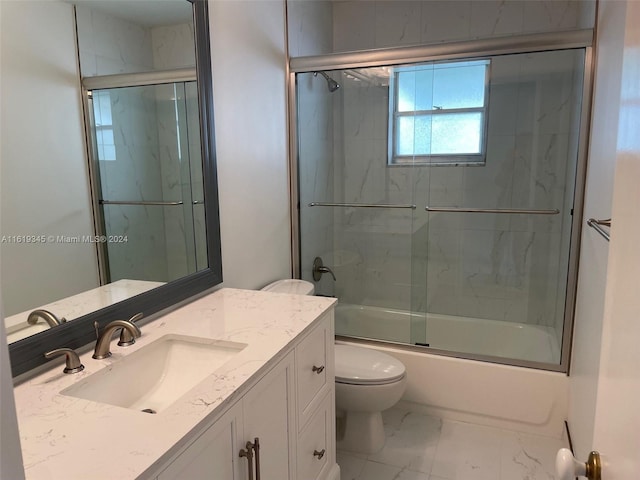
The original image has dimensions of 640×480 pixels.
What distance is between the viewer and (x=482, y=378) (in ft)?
7.73

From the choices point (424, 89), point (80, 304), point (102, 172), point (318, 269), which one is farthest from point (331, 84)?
point (80, 304)

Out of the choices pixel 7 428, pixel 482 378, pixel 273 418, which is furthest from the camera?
pixel 482 378

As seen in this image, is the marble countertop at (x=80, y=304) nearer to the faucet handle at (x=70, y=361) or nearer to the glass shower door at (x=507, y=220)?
the faucet handle at (x=70, y=361)

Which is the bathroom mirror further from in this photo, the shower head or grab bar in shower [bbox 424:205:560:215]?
grab bar in shower [bbox 424:205:560:215]

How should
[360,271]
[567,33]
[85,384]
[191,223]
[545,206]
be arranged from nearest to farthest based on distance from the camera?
[85,384] < [191,223] < [567,33] < [545,206] < [360,271]

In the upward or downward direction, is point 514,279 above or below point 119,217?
below

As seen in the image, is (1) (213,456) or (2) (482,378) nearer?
(1) (213,456)

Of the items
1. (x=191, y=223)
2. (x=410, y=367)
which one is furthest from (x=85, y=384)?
(x=410, y=367)

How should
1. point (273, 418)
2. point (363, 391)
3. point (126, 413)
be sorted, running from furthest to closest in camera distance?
point (363, 391) → point (273, 418) → point (126, 413)

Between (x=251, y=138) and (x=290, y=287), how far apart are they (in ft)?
2.62

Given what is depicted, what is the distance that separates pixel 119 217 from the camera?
4.68 ft

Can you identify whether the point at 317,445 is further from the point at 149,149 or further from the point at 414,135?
the point at 414,135

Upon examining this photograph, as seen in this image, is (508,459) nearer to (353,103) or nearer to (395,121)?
(395,121)

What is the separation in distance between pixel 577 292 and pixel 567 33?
1.23m
